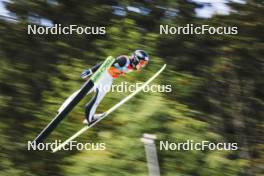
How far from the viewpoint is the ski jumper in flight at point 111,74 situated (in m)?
5.61

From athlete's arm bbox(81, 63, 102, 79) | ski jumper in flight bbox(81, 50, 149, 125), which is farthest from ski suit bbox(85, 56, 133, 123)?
athlete's arm bbox(81, 63, 102, 79)

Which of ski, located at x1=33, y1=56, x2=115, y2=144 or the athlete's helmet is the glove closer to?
ski, located at x1=33, y1=56, x2=115, y2=144

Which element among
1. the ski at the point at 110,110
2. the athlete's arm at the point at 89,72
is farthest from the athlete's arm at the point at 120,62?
the ski at the point at 110,110

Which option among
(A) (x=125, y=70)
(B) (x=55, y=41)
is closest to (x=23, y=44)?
(B) (x=55, y=41)

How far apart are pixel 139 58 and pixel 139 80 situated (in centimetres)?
24

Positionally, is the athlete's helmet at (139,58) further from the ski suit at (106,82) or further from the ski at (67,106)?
the ski at (67,106)

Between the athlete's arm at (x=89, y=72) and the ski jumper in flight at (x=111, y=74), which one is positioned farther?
the athlete's arm at (x=89, y=72)

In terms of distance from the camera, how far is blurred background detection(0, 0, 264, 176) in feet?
17.5

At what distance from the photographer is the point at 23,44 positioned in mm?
6195

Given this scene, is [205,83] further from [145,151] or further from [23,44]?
[23,44]

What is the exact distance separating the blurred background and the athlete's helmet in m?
0.06

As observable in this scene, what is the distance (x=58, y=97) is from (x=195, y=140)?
136 cm

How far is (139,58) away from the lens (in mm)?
5691

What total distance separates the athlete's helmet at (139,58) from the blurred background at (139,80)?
0.06 meters
